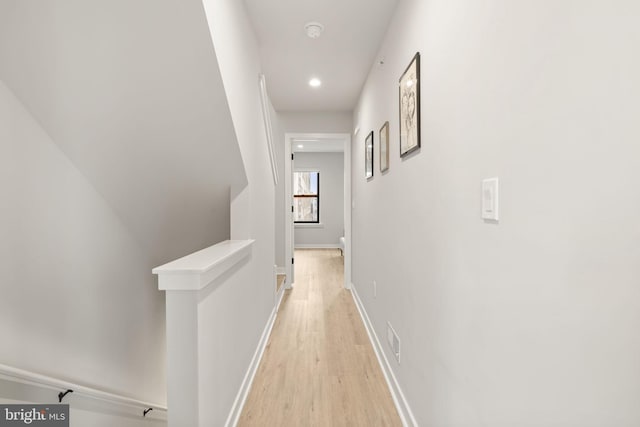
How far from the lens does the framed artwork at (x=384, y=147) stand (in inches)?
90.8

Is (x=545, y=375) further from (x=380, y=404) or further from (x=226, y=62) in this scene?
(x=226, y=62)

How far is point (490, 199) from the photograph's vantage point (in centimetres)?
92

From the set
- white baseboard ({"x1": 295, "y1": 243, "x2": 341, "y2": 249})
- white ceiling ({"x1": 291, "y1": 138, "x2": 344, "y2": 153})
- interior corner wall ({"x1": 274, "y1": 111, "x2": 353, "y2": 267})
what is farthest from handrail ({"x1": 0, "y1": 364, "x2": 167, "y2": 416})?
white baseboard ({"x1": 295, "y1": 243, "x2": 341, "y2": 249})

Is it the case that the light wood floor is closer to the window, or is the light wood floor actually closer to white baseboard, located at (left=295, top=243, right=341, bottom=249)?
white baseboard, located at (left=295, top=243, right=341, bottom=249)

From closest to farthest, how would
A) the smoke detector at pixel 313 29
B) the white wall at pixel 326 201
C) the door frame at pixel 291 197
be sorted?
1. the smoke detector at pixel 313 29
2. the door frame at pixel 291 197
3. the white wall at pixel 326 201

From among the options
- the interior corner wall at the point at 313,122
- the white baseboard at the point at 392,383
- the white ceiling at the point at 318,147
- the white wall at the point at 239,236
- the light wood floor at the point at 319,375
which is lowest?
the light wood floor at the point at 319,375

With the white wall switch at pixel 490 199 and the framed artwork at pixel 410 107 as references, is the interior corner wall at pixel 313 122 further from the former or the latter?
the white wall switch at pixel 490 199

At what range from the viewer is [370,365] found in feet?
7.68

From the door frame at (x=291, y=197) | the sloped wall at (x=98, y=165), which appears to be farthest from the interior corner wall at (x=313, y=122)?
the sloped wall at (x=98, y=165)

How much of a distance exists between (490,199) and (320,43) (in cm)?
215

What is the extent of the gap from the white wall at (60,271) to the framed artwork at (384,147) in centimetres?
195

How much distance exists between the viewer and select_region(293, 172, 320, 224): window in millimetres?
8391

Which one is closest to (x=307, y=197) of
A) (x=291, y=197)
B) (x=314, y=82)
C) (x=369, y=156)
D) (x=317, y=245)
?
(x=317, y=245)

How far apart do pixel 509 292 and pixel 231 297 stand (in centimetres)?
128
